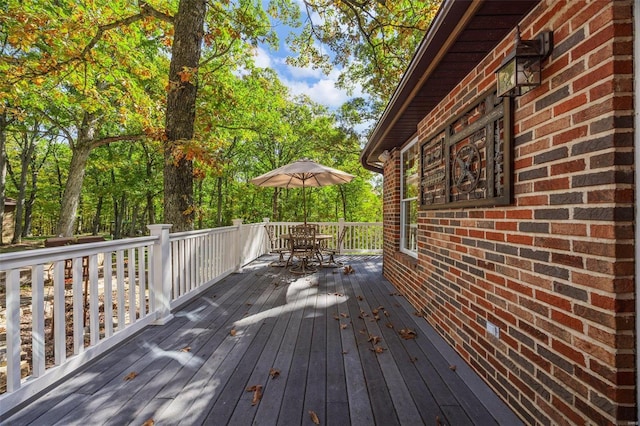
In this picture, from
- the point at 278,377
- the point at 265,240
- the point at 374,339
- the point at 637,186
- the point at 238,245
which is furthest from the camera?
the point at 265,240

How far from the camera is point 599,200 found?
3.86 ft

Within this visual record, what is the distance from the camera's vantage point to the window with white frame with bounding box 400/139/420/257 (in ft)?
13.6

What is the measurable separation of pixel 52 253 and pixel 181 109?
3.03m

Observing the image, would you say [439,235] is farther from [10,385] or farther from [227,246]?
[227,246]

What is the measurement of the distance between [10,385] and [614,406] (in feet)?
10.3

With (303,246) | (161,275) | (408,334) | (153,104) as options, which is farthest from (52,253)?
(153,104)

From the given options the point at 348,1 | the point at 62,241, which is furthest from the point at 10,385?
the point at 348,1

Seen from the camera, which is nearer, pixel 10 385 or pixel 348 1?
pixel 10 385

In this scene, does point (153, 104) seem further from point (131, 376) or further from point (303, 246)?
point (131, 376)

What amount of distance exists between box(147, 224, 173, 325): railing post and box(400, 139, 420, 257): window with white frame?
3.22m

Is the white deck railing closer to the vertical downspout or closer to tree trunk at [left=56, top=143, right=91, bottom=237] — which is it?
the vertical downspout

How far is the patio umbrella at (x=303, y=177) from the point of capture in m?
5.72

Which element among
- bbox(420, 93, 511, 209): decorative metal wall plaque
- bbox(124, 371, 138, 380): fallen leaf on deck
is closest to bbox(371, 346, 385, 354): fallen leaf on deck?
bbox(420, 93, 511, 209): decorative metal wall plaque

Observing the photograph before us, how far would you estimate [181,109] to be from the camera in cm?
436
